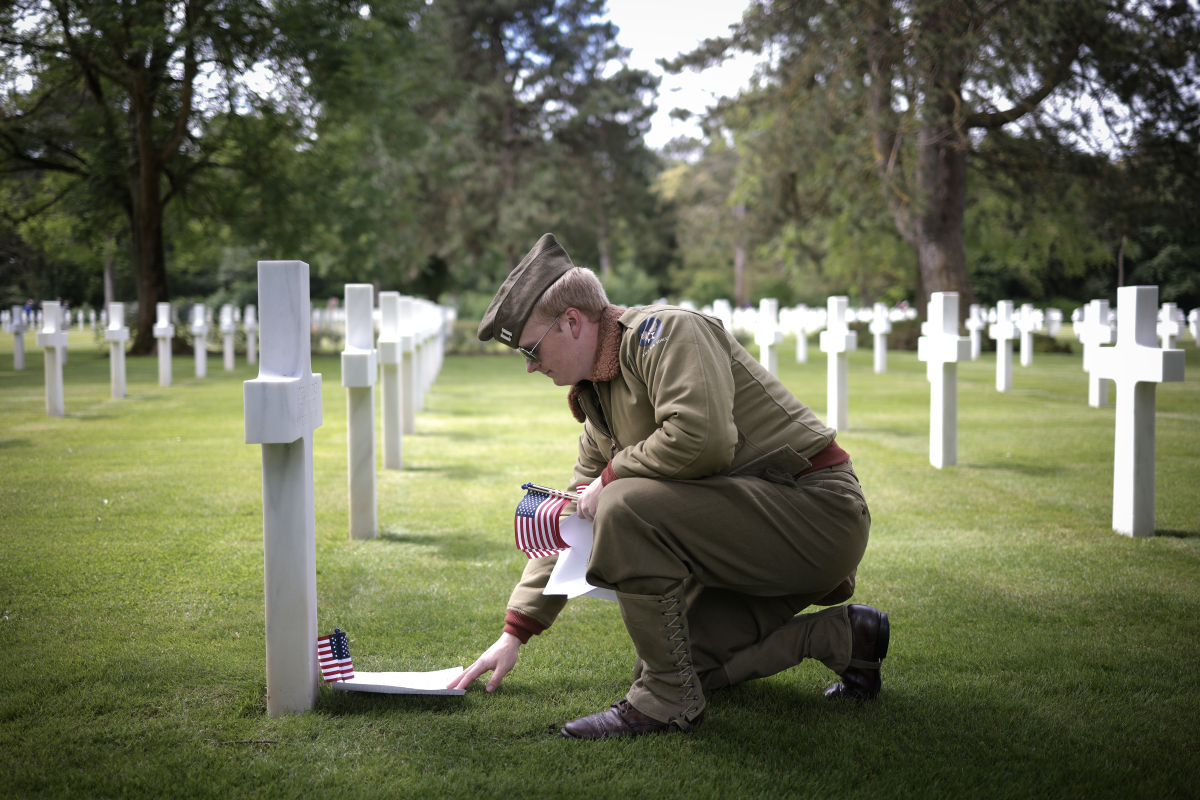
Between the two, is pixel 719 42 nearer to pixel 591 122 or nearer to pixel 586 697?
pixel 591 122

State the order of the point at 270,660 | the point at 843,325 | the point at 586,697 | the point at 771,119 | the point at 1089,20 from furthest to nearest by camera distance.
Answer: the point at 771,119 → the point at 1089,20 → the point at 843,325 → the point at 586,697 → the point at 270,660

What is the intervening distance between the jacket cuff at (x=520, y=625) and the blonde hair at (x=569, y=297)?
91 cm

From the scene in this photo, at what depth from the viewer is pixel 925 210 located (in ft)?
63.1

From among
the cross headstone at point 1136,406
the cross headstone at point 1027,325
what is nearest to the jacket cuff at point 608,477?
the cross headstone at point 1136,406

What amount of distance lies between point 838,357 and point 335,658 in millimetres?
6785

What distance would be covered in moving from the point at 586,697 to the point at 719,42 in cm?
2118

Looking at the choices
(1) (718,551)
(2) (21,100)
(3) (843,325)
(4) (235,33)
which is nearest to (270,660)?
(1) (718,551)

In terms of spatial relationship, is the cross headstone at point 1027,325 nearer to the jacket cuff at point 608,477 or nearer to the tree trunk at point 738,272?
the jacket cuff at point 608,477

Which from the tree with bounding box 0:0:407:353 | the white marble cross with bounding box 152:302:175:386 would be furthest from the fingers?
the tree with bounding box 0:0:407:353

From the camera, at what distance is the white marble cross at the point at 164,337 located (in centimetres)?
1316

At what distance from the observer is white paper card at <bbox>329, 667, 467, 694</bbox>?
8.82 ft

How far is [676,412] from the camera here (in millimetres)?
2355

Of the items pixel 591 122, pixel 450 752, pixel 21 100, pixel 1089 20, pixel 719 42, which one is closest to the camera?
pixel 450 752

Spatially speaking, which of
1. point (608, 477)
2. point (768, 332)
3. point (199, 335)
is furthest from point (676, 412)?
point (199, 335)
